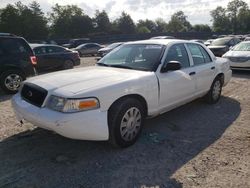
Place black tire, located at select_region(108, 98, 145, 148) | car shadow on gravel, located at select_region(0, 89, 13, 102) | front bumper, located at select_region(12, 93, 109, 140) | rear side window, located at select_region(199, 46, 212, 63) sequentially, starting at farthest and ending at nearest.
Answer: car shadow on gravel, located at select_region(0, 89, 13, 102) < rear side window, located at select_region(199, 46, 212, 63) < black tire, located at select_region(108, 98, 145, 148) < front bumper, located at select_region(12, 93, 109, 140)

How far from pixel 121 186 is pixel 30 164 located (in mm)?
1330

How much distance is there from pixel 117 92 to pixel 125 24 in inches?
3230

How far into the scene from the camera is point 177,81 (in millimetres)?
5059

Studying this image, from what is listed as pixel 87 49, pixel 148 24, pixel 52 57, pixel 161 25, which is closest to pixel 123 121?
pixel 52 57

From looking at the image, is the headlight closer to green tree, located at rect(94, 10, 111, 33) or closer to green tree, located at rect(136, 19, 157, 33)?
green tree, located at rect(94, 10, 111, 33)

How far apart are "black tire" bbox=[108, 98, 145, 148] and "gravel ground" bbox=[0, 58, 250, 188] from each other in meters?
0.15

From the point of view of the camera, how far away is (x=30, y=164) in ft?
12.6

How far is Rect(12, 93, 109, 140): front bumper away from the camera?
3619 millimetres

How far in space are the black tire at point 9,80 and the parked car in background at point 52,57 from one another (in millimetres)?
4590

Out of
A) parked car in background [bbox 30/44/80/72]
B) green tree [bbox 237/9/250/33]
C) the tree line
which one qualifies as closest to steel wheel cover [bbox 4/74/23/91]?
parked car in background [bbox 30/44/80/72]

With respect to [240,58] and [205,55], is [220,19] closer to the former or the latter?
[240,58]

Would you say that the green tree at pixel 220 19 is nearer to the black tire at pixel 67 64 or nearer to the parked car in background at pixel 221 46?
the parked car in background at pixel 221 46

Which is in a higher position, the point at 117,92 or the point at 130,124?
the point at 117,92

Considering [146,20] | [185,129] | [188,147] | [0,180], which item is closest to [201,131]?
[185,129]
